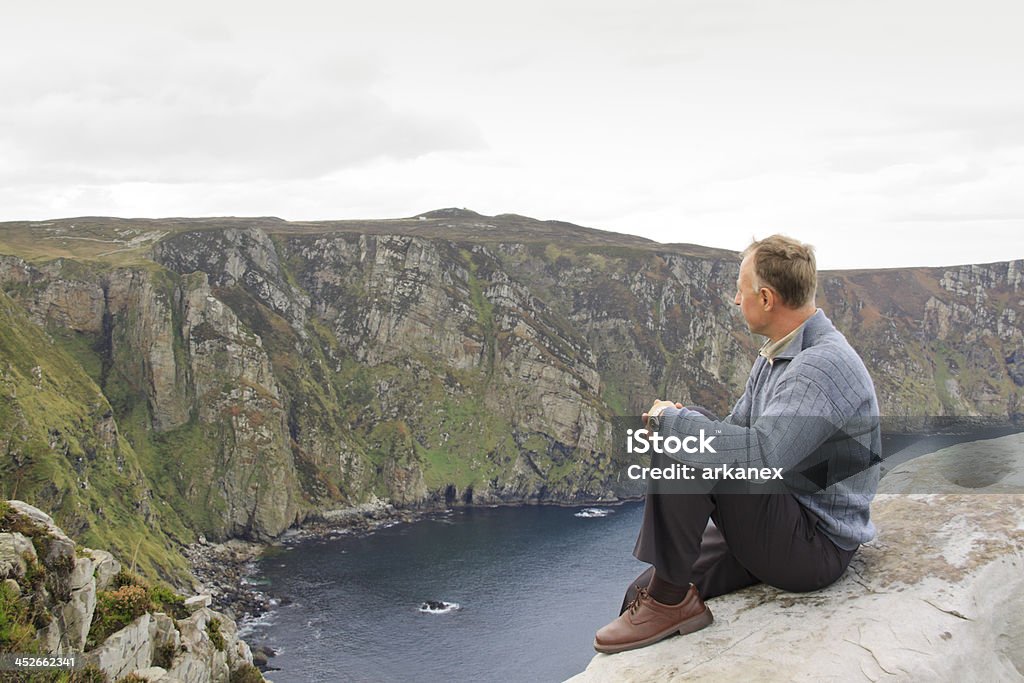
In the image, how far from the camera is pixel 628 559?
126 metres

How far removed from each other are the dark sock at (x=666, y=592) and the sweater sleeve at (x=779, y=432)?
1.38m

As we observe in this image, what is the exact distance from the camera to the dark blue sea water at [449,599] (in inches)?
3376

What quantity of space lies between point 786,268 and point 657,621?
3.33 metres

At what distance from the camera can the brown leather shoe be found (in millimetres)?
7031

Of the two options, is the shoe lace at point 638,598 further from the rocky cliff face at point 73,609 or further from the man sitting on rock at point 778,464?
the rocky cliff face at point 73,609

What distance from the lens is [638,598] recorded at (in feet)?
23.8

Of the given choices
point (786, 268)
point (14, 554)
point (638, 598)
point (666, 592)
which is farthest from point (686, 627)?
point (14, 554)

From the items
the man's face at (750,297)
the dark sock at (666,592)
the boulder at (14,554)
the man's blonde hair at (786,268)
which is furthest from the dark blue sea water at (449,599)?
the man's blonde hair at (786,268)

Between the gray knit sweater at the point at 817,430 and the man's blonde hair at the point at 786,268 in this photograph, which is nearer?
the gray knit sweater at the point at 817,430

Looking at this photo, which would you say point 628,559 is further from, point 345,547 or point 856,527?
point 856,527

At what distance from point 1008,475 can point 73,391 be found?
139 metres

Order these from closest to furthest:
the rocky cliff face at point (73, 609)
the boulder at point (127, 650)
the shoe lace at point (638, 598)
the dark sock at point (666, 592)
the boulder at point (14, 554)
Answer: the dark sock at point (666, 592)
the shoe lace at point (638, 598)
the rocky cliff face at point (73, 609)
the boulder at point (14, 554)
the boulder at point (127, 650)

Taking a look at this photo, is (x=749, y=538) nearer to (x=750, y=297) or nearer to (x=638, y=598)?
(x=638, y=598)

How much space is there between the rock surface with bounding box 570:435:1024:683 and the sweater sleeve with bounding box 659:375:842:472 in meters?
1.51
